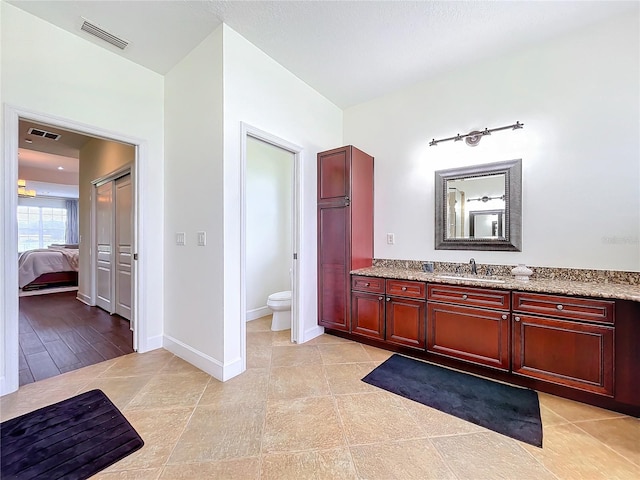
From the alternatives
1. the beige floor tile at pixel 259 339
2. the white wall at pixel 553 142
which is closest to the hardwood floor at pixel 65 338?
the beige floor tile at pixel 259 339

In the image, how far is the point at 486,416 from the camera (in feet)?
5.90

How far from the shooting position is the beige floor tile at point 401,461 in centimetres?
135

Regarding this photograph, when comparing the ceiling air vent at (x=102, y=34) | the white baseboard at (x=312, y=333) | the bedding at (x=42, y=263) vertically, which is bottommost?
the white baseboard at (x=312, y=333)

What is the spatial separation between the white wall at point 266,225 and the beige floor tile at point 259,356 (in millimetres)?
1063

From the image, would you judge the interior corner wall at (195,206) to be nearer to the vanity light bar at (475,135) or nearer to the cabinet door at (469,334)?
the cabinet door at (469,334)

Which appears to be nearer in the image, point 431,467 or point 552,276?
point 431,467

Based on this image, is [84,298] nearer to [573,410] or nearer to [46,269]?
[46,269]

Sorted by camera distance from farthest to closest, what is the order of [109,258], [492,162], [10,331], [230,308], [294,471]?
[109,258], [492,162], [230,308], [10,331], [294,471]

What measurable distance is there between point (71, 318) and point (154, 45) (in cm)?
376

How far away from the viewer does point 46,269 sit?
19.2 ft

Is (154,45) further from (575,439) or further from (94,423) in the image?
(575,439)

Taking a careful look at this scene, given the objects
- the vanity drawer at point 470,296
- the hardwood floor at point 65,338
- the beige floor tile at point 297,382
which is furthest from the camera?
the hardwood floor at point 65,338

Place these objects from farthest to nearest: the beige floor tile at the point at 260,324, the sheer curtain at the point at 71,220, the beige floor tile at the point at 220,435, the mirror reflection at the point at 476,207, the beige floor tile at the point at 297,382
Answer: the sheer curtain at the point at 71,220
the beige floor tile at the point at 260,324
the mirror reflection at the point at 476,207
the beige floor tile at the point at 297,382
the beige floor tile at the point at 220,435

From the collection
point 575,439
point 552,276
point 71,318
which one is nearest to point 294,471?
point 575,439
